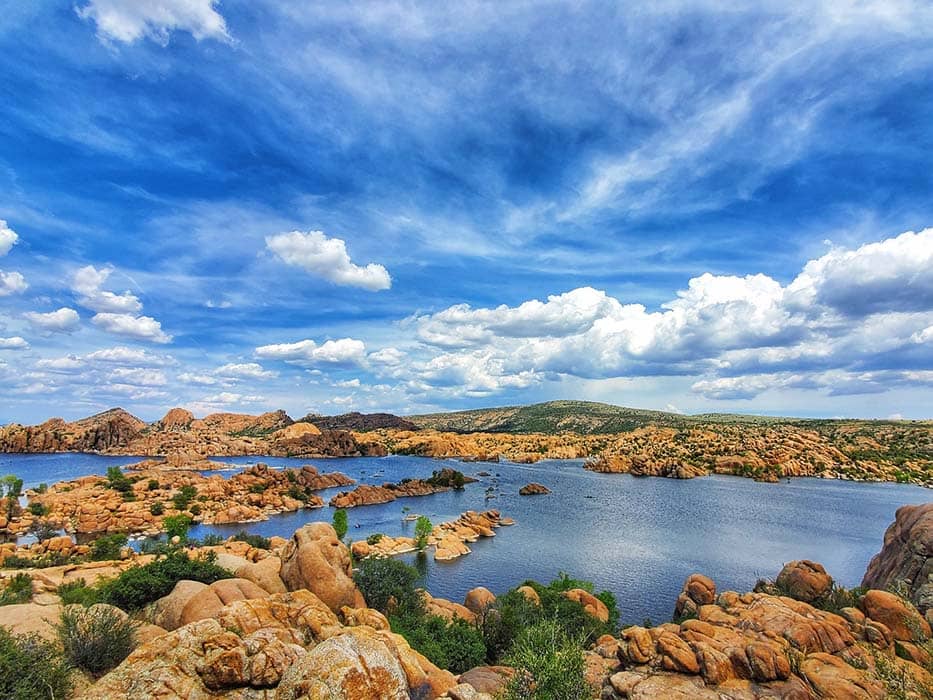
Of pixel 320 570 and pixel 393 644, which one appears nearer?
pixel 393 644

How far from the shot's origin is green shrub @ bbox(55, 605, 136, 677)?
15.2m

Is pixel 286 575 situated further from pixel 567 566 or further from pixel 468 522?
pixel 468 522

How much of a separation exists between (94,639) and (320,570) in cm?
1007

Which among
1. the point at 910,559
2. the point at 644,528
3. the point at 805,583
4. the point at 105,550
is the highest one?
the point at 910,559

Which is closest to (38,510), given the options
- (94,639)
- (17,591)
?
(17,591)

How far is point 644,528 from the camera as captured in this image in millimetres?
70500

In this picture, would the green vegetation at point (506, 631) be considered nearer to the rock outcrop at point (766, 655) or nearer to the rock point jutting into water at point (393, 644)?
Answer: the rock point jutting into water at point (393, 644)

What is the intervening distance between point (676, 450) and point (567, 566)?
118647 millimetres

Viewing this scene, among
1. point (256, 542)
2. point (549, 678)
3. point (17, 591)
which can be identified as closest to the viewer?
point (549, 678)

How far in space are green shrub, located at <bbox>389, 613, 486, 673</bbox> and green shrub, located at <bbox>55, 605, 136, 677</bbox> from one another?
487 inches

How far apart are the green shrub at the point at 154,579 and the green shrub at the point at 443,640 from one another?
965 centimetres

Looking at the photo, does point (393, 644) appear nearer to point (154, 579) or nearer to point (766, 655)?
point (154, 579)

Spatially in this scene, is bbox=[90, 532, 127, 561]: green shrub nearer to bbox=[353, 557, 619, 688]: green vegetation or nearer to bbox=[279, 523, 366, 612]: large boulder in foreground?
bbox=[353, 557, 619, 688]: green vegetation

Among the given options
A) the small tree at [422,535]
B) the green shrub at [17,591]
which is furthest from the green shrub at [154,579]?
the small tree at [422,535]
